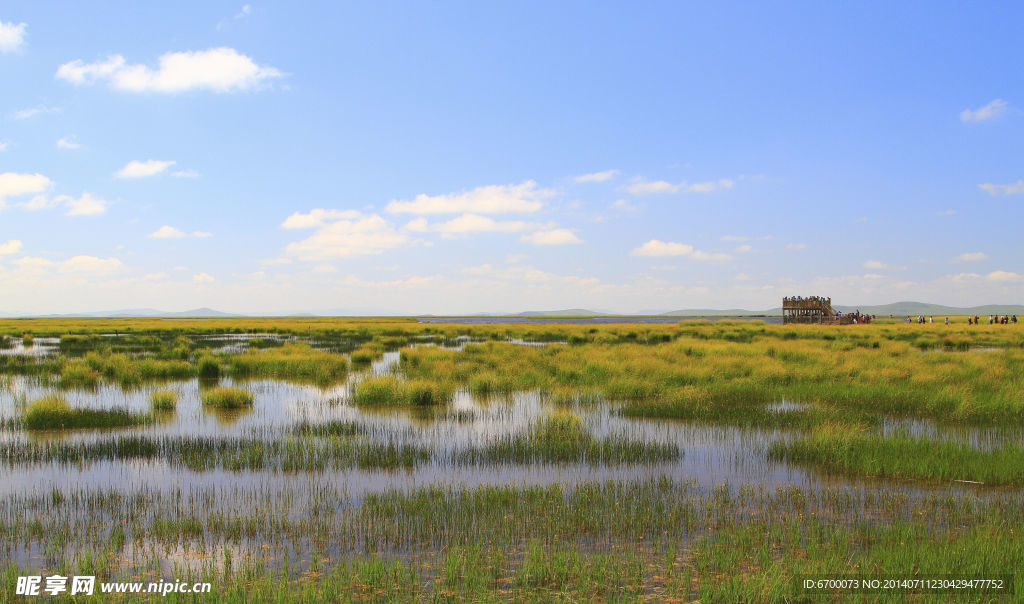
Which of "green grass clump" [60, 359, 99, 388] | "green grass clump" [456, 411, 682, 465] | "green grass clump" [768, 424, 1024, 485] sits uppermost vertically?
"green grass clump" [60, 359, 99, 388]

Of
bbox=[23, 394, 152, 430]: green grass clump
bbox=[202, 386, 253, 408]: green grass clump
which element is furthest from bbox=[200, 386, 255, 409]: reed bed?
bbox=[23, 394, 152, 430]: green grass clump

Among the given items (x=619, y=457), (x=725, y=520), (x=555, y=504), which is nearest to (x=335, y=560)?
(x=555, y=504)

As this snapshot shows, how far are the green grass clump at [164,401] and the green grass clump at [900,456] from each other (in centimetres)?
1739

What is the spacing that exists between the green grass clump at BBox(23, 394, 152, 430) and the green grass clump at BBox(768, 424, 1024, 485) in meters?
17.0

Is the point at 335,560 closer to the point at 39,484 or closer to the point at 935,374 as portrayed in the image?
the point at 39,484

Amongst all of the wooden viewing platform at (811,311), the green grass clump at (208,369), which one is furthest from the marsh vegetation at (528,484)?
the wooden viewing platform at (811,311)

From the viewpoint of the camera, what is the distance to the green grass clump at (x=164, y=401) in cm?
1780

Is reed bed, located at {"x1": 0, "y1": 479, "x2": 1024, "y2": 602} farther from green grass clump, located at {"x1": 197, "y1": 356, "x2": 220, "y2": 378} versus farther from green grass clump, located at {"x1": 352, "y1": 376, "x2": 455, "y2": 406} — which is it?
green grass clump, located at {"x1": 197, "y1": 356, "x2": 220, "y2": 378}

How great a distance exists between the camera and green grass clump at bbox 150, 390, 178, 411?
17.8 meters

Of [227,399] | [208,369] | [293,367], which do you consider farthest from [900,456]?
[208,369]

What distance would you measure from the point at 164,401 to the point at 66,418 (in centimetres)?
267

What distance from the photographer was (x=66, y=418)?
51.0 feet

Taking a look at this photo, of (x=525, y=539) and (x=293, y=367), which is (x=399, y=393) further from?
(x=525, y=539)

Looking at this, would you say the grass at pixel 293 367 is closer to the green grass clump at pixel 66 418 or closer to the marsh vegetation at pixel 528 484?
the marsh vegetation at pixel 528 484
